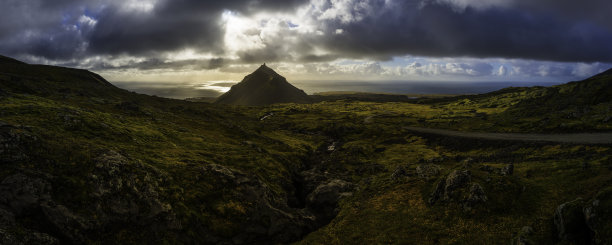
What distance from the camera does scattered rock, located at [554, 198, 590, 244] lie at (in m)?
19.0

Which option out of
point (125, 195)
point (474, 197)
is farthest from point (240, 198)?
point (474, 197)

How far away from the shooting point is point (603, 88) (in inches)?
5320

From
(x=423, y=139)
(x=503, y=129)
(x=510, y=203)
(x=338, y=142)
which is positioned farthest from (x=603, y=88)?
(x=510, y=203)

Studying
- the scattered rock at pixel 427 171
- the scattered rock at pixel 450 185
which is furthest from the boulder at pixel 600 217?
the scattered rock at pixel 427 171

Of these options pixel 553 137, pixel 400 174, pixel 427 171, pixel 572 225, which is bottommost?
pixel 400 174

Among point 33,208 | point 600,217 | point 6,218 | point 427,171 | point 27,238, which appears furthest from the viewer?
point 427,171

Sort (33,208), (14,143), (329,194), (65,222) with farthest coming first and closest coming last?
(329,194) < (14,143) < (65,222) < (33,208)

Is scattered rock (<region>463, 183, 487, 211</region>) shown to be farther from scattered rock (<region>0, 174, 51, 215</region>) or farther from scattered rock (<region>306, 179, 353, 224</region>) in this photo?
scattered rock (<region>0, 174, 51, 215</region>)

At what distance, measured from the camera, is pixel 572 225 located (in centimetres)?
1969

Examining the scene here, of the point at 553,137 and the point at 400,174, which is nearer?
the point at 400,174

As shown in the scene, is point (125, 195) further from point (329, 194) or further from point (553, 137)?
point (553, 137)

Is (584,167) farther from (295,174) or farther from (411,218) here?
(295,174)

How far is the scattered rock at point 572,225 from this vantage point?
18984 millimetres

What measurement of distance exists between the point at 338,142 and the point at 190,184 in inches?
3457
